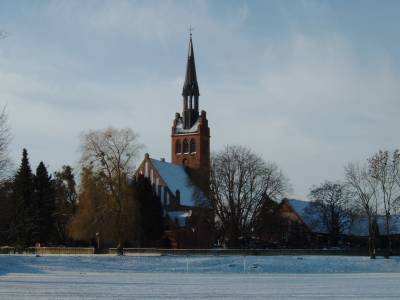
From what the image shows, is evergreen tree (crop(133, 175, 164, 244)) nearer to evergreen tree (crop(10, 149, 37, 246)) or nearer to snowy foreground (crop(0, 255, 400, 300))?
evergreen tree (crop(10, 149, 37, 246))

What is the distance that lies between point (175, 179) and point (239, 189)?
80.3ft

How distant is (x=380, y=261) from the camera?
52.2 m

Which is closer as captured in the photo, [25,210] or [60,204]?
[25,210]

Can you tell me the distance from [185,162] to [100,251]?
133 feet

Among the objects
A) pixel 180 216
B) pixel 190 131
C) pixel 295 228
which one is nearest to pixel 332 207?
pixel 295 228

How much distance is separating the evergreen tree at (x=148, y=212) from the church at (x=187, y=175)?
4402mm

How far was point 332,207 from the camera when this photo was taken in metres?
81.1

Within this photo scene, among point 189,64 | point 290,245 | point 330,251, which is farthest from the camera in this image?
point 189,64

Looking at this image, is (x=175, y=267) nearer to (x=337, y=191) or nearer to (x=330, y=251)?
(x=330, y=251)

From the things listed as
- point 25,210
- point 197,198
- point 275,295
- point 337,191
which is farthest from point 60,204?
point 275,295

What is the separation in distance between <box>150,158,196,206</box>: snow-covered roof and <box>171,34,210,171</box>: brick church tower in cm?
749

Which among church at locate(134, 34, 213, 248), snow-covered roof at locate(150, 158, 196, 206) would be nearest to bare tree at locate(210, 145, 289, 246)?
church at locate(134, 34, 213, 248)

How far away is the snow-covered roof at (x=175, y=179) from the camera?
88.4 meters

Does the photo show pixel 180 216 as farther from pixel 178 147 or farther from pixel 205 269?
pixel 205 269
